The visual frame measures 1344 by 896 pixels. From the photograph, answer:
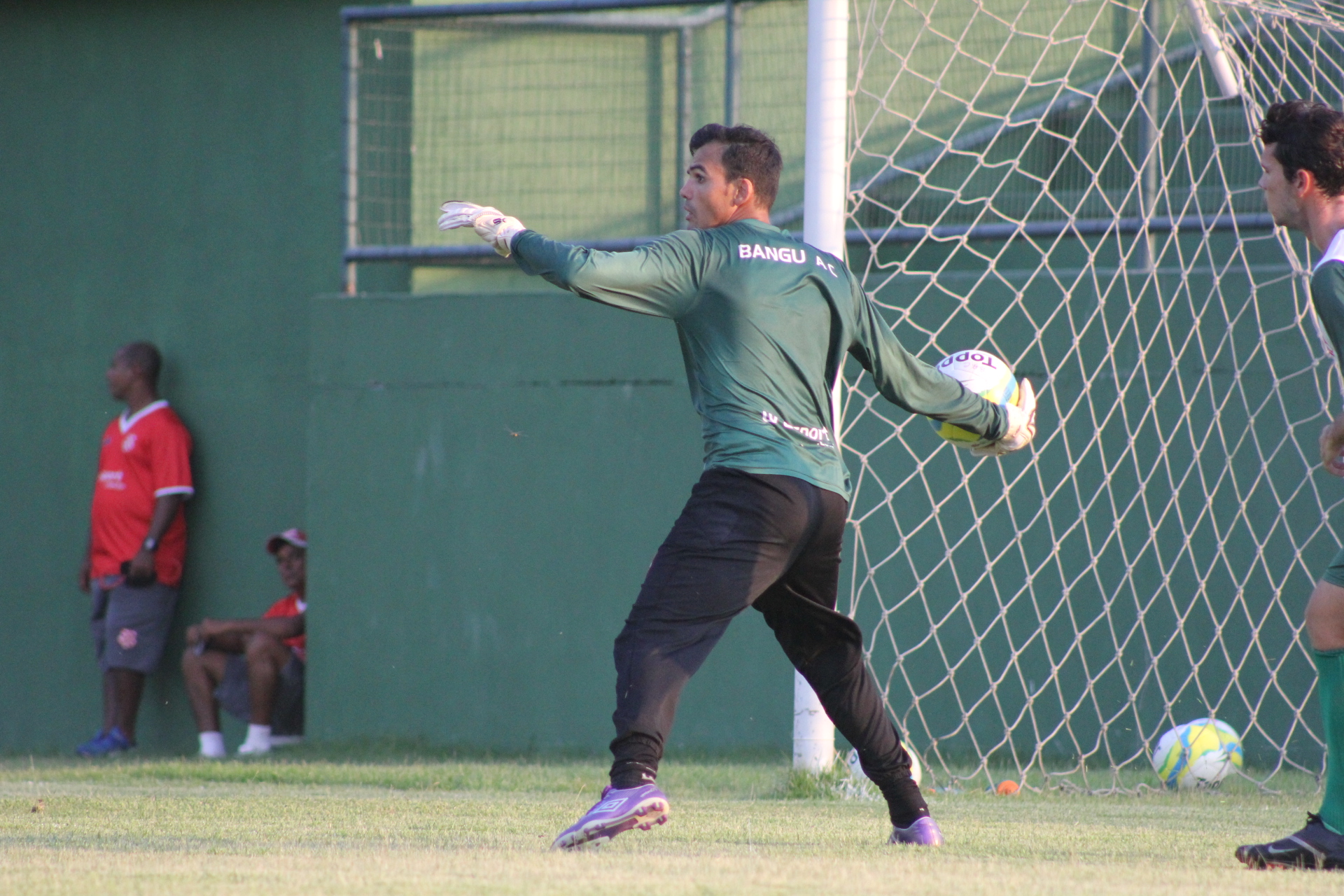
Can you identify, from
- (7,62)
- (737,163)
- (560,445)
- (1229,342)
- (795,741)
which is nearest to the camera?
(737,163)

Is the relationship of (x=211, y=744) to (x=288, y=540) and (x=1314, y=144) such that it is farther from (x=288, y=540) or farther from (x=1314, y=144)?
(x=1314, y=144)

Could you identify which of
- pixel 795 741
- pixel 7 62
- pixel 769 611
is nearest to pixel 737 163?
pixel 769 611

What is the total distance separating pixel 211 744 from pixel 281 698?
0.51 metres

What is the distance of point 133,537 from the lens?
9.98 meters

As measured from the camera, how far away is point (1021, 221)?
26.6 feet

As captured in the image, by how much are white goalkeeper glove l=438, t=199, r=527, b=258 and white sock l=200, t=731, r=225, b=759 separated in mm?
6126

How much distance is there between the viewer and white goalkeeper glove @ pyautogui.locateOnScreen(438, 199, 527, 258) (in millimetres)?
4219

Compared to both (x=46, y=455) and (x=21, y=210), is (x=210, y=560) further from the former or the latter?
(x=21, y=210)

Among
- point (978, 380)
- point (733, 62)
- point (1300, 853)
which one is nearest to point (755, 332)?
point (978, 380)

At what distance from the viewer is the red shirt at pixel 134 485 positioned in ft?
32.7

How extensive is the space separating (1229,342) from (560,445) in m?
3.45

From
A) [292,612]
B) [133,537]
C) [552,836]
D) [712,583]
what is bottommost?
[292,612]

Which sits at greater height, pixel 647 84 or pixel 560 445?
pixel 647 84

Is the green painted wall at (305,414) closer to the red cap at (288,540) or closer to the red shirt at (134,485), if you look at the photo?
the red shirt at (134,485)
